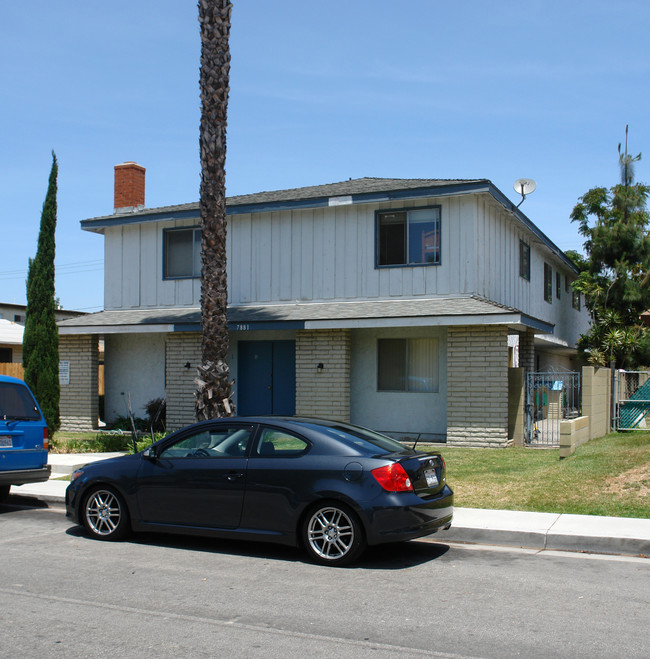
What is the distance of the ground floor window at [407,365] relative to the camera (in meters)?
17.9

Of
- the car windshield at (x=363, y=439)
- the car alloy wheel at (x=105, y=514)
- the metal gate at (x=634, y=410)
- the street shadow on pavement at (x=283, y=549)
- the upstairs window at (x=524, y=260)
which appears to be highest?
the upstairs window at (x=524, y=260)

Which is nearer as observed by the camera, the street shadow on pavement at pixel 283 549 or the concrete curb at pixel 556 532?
the street shadow on pavement at pixel 283 549

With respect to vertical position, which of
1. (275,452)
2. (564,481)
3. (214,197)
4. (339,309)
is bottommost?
(564,481)

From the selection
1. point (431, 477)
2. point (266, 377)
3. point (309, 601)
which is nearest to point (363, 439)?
point (431, 477)

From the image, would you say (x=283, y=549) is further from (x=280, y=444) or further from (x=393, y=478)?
(x=393, y=478)

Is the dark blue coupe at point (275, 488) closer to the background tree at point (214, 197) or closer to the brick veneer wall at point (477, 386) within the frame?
the background tree at point (214, 197)

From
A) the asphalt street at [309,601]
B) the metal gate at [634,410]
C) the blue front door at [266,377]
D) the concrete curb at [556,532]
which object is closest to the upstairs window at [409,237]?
the blue front door at [266,377]

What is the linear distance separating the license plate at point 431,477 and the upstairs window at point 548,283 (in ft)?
59.2

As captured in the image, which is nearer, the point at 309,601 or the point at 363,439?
the point at 309,601

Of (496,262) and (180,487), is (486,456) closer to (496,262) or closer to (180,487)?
(496,262)

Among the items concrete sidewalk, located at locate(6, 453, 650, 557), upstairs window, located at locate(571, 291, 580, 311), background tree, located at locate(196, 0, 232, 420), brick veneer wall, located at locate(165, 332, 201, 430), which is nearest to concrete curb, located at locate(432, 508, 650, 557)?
concrete sidewalk, located at locate(6, 453, 650, 557)

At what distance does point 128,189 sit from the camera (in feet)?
73.8

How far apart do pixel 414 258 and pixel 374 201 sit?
159 centimetres

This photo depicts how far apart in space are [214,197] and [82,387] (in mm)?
9396
